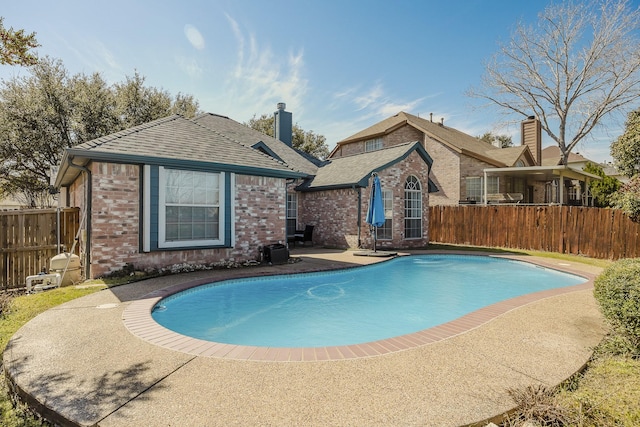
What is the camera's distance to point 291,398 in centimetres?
298

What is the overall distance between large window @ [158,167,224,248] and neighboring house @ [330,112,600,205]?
1715 centimetres

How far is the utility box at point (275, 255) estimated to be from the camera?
1083cm

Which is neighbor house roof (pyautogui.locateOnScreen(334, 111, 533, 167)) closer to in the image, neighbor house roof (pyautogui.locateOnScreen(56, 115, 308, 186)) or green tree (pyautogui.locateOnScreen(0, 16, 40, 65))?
neighbor house roof (pyautogui.locateOnScreen(56, 115, 308, 186))

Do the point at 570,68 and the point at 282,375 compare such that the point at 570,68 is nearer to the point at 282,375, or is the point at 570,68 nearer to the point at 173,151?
the point at 173,151

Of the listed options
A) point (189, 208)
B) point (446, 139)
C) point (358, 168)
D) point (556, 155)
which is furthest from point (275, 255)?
point (556, 155)

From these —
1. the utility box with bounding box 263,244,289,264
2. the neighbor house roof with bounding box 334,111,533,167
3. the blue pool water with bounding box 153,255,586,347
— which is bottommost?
the blue pool water with bounding box 153,255,586,347

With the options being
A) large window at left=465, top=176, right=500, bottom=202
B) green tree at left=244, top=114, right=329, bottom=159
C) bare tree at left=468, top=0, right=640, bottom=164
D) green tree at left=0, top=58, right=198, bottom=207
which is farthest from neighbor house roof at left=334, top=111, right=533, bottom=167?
green tree at left=0, top=58, right=198, bottom=207

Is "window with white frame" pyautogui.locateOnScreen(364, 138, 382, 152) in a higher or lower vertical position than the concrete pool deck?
higher

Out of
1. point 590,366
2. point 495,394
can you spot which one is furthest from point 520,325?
point 495,394

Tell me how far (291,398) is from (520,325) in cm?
401

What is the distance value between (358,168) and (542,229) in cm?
921

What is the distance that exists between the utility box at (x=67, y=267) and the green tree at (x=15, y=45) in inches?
199

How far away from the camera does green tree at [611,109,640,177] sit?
1503cm

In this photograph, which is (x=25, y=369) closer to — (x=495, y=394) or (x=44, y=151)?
(x=495, y=394)
